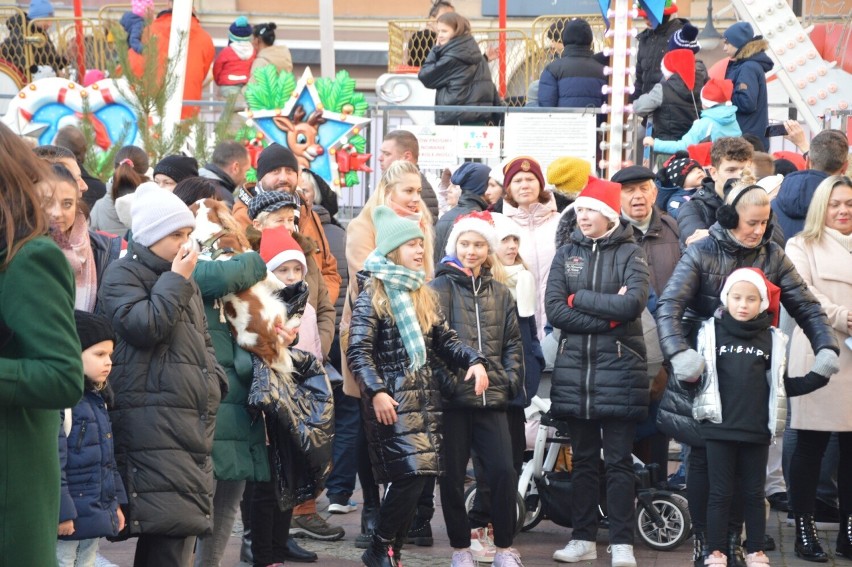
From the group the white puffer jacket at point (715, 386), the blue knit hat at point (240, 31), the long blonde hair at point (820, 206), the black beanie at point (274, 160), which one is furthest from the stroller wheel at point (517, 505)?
the blue knit hat at point (240, 31)

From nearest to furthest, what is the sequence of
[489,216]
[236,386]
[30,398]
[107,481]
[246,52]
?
[30,398], [107,481], [236,386], [489,216], [246,52]

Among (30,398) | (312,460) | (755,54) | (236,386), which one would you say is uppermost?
(755,54)

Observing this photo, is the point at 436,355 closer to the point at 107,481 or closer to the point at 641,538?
the point at 641,538

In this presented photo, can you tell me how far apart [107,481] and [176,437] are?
1.04ft

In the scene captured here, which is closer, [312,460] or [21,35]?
[312,460]

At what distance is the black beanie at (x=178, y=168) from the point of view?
727 centimetres

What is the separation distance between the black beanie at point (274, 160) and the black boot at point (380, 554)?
2.11 meters

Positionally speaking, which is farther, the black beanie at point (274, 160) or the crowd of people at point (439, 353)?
the black beanie at point (274, 160)

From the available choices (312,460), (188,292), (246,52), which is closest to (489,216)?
(312,460)

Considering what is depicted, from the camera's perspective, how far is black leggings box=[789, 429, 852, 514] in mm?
7062

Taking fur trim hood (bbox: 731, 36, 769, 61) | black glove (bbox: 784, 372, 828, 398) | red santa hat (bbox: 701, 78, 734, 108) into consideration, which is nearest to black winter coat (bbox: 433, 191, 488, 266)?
black glove (bbox: 784, 372, 828, 398)

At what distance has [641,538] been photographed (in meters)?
7.23

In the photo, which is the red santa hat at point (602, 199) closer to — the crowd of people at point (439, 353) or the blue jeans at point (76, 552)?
the crowd of people at point (439, 353)

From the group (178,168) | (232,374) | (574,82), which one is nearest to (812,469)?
(232,374)
